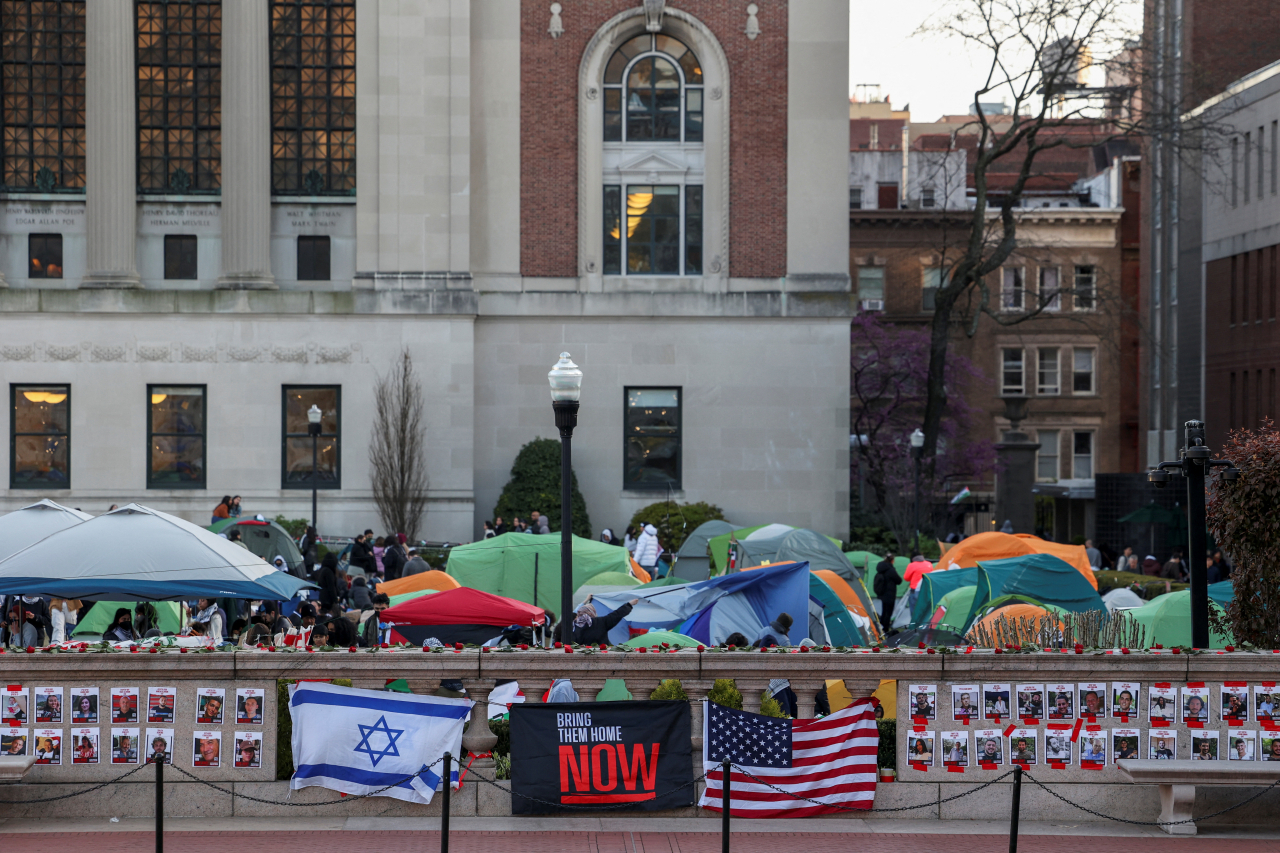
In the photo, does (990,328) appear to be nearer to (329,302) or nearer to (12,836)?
(329,302)

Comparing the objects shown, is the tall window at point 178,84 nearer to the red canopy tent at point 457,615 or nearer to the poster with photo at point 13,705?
the red canopy tent at point 457,615

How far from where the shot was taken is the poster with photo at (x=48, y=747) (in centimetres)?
1148

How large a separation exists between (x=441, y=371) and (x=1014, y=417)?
62.3ft

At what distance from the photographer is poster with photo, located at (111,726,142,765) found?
11.5 metres

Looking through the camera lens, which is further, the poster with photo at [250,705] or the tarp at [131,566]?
the tarp at [131,566]

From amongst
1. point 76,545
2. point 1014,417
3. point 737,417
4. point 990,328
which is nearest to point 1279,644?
point 76,545

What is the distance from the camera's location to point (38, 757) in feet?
37.7

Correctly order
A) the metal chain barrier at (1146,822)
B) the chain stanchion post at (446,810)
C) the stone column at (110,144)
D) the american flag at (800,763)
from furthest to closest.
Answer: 1. the stone column at (110,144)
2. the american flag at (800,763)
3. the metal chain barrier at (1146,822)
4. the chain stanchion post at (446,810)

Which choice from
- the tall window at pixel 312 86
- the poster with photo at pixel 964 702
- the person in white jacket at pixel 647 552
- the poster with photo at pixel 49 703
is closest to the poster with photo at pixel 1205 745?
the poster with photo at pixel 964 702

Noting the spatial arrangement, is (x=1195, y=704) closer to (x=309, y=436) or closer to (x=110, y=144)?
(x=309, y=436)

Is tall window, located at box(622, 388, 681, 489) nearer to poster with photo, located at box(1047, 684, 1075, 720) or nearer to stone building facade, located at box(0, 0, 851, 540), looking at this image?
stone building facade, located at box(0, 0, 851, 540)

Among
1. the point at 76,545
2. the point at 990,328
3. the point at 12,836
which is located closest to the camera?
the point at 12,836

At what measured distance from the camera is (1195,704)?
460 inches

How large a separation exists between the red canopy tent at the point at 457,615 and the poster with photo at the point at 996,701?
676 cm
